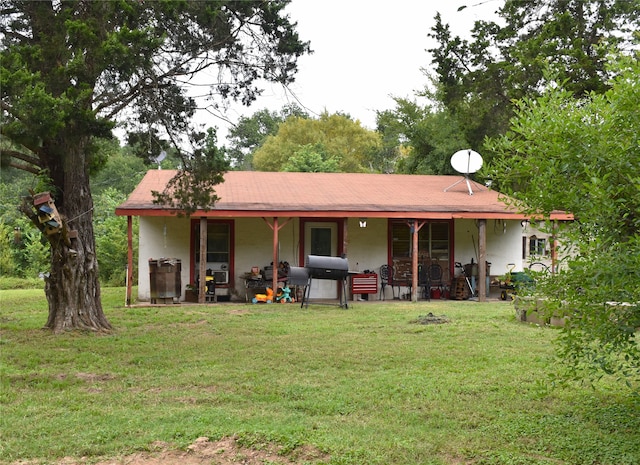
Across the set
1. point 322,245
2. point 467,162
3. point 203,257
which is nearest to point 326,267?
point 203,257

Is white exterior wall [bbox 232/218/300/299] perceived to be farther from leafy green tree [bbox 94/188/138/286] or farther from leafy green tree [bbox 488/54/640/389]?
leafy green tree [bbox 488/54/640/389]

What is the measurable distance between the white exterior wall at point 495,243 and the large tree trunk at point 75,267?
33.3 feet

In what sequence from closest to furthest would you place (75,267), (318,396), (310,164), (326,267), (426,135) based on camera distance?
(318,396) < (75,267) < (326,267) < (426,135) < (310,164)

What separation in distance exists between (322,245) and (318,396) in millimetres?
10694

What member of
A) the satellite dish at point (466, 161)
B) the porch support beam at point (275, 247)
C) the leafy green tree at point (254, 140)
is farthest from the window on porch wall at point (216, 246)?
the leafy green tree at point (254, 140)

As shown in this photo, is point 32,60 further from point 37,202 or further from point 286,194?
point 286,194

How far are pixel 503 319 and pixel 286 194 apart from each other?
22.3ft

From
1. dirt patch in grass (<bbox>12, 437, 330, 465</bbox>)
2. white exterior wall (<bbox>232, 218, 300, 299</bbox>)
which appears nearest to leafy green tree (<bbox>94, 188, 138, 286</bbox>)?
white exterior wall (<bbox>232, 218, 300, 299</bbox>)

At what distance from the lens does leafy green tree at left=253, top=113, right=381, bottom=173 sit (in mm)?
40750

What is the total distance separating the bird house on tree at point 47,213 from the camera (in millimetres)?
8422

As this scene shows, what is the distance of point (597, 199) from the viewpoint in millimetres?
4438

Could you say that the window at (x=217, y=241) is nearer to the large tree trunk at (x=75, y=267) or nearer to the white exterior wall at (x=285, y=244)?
the white exterior wall at (x=285, y=244)

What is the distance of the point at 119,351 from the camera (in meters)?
A: 8.80

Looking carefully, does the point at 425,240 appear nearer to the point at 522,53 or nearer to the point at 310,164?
the point at 522,53
